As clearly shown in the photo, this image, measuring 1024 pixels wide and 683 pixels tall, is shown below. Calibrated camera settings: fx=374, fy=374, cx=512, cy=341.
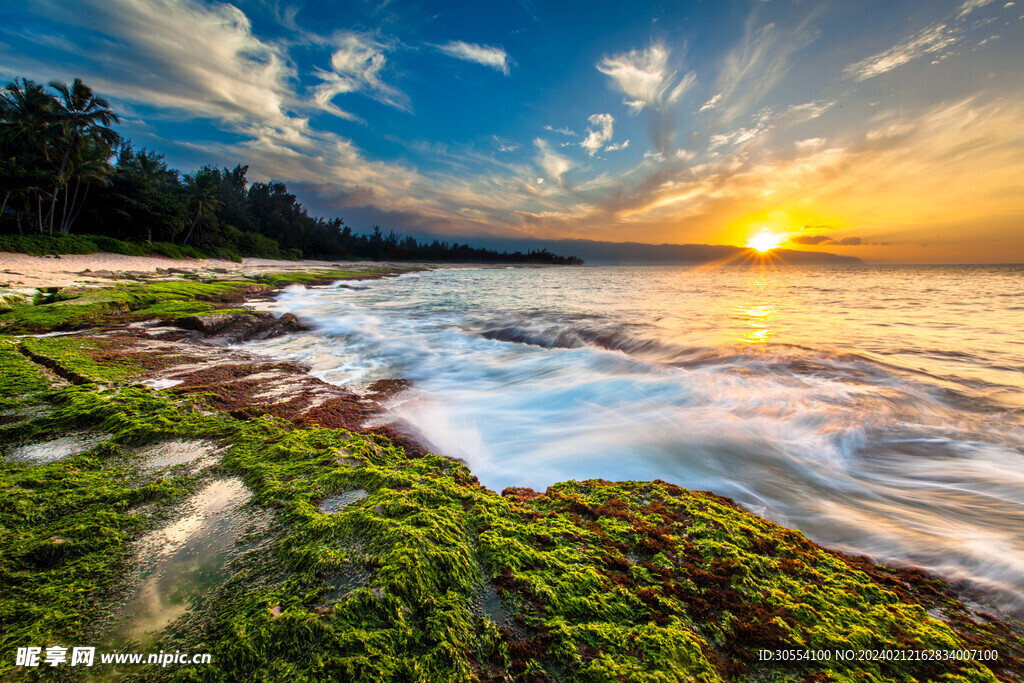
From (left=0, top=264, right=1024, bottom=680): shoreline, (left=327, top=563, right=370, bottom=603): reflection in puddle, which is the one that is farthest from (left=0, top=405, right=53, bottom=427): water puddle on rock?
(left=327, top=563, right=370, bottom=603): reflection in puddle

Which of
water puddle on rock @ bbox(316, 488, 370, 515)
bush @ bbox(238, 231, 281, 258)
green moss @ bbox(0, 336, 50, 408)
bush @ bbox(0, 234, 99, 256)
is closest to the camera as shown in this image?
water puddle on rock @ bbox(316, 488, 370, 515)

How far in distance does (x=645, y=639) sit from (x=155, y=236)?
60.3 m

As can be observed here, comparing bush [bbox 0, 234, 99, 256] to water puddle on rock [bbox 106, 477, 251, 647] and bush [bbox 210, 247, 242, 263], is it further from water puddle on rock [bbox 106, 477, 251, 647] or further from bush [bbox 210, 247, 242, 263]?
water puddle on rock [bbox 106, 477, 251, 647]

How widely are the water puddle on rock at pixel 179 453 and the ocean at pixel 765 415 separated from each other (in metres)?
1.94

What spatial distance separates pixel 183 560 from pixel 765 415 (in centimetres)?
656

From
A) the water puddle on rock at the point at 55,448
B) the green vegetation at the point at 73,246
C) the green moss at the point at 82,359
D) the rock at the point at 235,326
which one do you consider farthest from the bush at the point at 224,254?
the water puddle on rock at the point at 55,448

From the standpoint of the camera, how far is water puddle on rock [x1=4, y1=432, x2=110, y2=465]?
2.48m

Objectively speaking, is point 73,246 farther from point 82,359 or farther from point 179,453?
point 179,453

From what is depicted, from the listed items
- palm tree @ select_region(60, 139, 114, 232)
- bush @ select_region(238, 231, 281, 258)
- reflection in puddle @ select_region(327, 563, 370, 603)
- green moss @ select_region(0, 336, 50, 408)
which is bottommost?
reflection in puddle @ select_region(327, 563, 370, 603)

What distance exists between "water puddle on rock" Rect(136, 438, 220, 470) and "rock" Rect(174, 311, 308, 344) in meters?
5.77

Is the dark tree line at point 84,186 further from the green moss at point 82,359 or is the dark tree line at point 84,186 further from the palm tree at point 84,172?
the green moss at point 82,359

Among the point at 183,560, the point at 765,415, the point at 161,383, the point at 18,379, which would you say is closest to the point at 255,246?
the point at 161,383

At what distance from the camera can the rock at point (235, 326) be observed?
297 inches

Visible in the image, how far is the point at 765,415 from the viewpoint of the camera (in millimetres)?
5582
